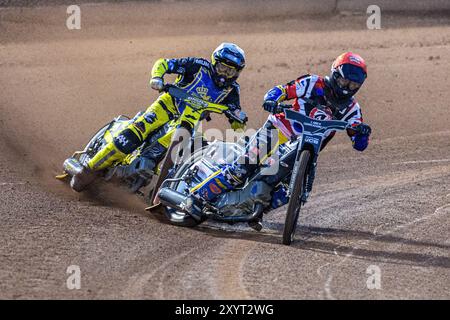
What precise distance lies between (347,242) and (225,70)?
2.95 m

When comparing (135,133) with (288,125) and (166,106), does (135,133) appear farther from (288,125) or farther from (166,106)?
(288,125)

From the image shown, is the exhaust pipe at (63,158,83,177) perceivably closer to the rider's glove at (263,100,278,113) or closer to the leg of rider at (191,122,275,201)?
the leg of rider at (191,122,275,201)

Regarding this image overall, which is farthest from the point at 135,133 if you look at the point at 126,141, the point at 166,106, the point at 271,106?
the point at 271,106

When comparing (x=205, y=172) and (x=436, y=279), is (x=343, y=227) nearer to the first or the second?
(x=205, y=172)

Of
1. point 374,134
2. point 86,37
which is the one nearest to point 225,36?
point 86,37

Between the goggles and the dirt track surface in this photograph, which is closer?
the dirt track surface

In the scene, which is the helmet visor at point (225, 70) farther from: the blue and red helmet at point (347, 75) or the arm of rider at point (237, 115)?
the blue and red helmet at point (347, 75)

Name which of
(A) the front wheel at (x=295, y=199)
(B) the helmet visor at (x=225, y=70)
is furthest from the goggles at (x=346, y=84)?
(B) the helmet visor at (x=225, y=70)

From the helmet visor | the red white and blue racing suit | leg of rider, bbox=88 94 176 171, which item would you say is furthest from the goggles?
leg of rider, bbox=88 94 176 171

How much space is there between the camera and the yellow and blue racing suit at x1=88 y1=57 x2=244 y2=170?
542 inches

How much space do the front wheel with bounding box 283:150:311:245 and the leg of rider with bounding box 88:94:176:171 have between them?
8.98ft

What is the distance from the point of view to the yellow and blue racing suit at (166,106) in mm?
13773

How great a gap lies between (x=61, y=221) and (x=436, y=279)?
4.38 m

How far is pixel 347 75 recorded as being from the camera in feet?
39.6
